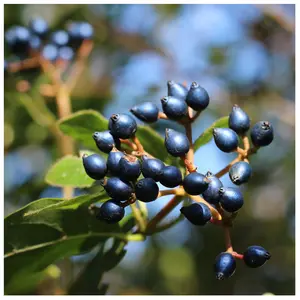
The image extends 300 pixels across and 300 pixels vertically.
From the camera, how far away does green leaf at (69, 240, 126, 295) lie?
8.13ft

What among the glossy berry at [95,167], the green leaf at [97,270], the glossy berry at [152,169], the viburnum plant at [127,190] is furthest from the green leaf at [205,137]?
the green leaf at [97,270]

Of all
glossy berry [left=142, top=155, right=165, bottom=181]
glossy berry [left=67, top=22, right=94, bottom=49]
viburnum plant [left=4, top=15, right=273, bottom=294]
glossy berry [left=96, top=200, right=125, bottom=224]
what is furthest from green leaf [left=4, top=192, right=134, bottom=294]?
glossy berry [left=67, top=22, right=94, bottom=49]

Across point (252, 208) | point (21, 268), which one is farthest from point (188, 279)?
point (21, 268)

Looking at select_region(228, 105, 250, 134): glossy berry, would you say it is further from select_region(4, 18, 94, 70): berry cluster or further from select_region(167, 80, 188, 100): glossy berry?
select_region(4, 18, 94, 70): berry cluster

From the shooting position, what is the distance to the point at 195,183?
75.3 inches

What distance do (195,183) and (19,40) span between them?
1953 mm

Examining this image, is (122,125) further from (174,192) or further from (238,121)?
(238,121)

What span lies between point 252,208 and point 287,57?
5.08 feet

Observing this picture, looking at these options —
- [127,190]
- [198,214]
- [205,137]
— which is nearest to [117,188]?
[127,190]

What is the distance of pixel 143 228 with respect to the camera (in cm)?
239

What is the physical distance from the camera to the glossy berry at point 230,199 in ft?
6.26

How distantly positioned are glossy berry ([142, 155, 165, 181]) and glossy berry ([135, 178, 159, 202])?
3cm

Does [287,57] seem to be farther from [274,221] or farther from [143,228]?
[143,228]

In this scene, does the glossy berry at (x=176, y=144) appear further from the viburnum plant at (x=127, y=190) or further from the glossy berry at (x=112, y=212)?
the glossy berry at (x=112, y=212)
